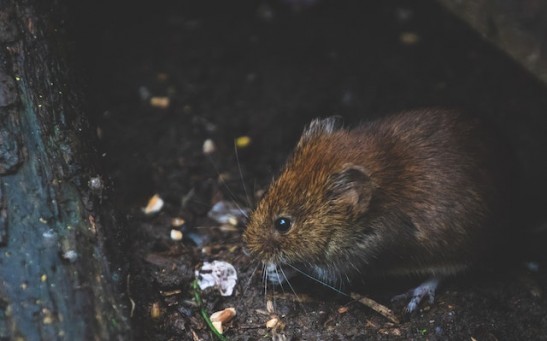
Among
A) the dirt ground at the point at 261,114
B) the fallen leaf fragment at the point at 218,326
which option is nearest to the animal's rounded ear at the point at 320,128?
the dirt ground at the point at 261,114

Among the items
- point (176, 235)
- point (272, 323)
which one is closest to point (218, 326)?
point (272, 323)

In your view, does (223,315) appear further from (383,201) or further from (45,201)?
(45,201)

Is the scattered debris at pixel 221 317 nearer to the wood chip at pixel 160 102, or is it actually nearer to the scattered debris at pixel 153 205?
the scattered debris at pixel 153 205

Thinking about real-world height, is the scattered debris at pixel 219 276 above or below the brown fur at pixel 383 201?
below

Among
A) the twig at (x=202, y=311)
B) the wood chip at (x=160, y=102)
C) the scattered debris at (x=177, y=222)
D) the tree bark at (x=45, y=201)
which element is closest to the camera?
the tree bark at (x=45, y=201)

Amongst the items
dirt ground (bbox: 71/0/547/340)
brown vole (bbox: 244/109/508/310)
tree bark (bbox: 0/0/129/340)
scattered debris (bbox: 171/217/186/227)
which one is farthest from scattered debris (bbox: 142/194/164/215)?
tree bark (bbox: 0/0/129/340)

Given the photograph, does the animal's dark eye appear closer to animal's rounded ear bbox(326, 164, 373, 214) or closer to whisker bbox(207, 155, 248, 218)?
animal's rounded ear bbox(326, 164, 373, 214)
